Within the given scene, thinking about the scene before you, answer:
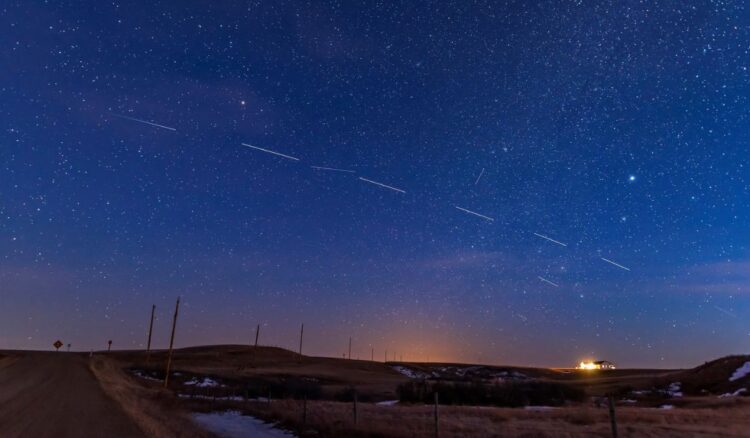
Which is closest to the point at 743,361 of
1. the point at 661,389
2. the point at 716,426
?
the point at 661,389

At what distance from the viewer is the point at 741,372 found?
191ft

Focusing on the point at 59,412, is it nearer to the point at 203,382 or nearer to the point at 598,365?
the point at 203,382

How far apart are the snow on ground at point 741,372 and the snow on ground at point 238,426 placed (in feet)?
177

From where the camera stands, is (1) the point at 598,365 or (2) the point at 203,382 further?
(1) the point at 598,365

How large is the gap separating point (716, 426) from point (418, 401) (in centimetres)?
2453

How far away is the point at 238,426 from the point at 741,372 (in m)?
58.5

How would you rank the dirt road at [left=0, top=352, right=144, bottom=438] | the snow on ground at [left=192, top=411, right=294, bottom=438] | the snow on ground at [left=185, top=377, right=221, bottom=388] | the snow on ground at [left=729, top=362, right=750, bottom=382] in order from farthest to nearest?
the snow on ground at [left=185, top=377, right=221, bottom=388] → the snow on ground at [left=729, top=362, right=750, bottom=382] → the snow on ground at [left=192, top=411, right=294, bottom=438] → the dirt road at [left=0, top=352, right=144, bottom=438]

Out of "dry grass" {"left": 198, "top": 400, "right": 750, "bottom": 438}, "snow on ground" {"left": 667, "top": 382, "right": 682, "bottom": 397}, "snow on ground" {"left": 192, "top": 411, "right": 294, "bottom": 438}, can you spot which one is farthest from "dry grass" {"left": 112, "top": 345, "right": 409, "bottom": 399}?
"snow on ground" {"left": 667, "top": 382, "right": 682, "bottom": 397}

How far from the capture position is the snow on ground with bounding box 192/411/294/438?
18500 mm

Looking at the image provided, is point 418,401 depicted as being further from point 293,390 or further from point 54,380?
point 54,380

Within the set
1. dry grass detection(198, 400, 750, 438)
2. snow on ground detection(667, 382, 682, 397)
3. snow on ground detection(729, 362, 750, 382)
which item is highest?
snow on ground detection(729, 362, 750, 382)

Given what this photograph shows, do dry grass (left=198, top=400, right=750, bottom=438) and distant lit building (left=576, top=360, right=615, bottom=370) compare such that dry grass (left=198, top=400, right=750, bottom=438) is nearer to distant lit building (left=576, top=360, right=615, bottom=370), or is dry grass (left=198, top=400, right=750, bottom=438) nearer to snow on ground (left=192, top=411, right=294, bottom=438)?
snow on ground (left=192, top=411, right=294, bottom=438)

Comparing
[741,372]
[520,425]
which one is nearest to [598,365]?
[741,372]

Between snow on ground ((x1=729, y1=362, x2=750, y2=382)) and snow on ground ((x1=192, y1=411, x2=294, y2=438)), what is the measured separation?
177 ft
